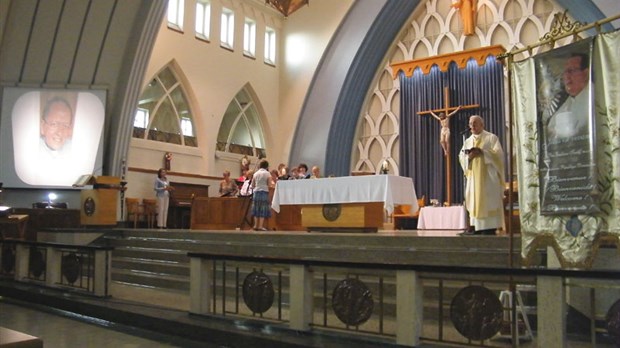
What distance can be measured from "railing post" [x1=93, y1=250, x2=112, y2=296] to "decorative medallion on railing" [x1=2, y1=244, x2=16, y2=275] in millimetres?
2630

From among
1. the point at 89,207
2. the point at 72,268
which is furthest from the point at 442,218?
the point at 89,207

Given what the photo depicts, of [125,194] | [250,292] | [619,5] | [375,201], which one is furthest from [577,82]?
[125,194]

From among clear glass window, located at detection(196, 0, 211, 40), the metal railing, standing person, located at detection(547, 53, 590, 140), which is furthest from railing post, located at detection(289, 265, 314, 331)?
clear glass window, located at detection(196, 0, 211, 40)

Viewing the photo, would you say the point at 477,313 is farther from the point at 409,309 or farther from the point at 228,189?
the point at 228,189

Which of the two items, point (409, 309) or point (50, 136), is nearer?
point (409, 309)

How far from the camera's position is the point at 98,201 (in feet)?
38.8

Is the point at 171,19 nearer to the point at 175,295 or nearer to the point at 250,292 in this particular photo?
the point at 175,295

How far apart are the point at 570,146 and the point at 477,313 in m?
1.33

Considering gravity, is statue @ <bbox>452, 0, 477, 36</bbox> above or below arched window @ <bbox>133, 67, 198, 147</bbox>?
above

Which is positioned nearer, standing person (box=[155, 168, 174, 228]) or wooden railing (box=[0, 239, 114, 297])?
wooden railing (box=[0, 239, 114, 297])

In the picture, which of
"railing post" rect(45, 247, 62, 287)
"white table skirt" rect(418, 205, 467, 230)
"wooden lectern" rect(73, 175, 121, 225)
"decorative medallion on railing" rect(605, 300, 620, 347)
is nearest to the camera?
"decorative medallion on railing" rect(605, 300, 620, 347)

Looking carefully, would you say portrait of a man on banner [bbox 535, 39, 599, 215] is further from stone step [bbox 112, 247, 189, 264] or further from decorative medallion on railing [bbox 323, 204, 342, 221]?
stone step [bbox 112, 247, 189, 264]

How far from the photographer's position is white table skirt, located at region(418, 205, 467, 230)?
441 inches

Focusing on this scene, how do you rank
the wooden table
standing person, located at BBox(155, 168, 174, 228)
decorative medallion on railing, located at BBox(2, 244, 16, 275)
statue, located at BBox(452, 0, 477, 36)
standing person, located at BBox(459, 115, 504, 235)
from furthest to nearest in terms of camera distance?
statue, located at BBox(452, 0, 477, 36) → standing person, located at BBox(155, 168, 174, 228) → the wooden table → decorative medallion on railing, located at BBox(2, 244, 16, 275) → standing person, located at BBox(459, 115, 504, 235)
